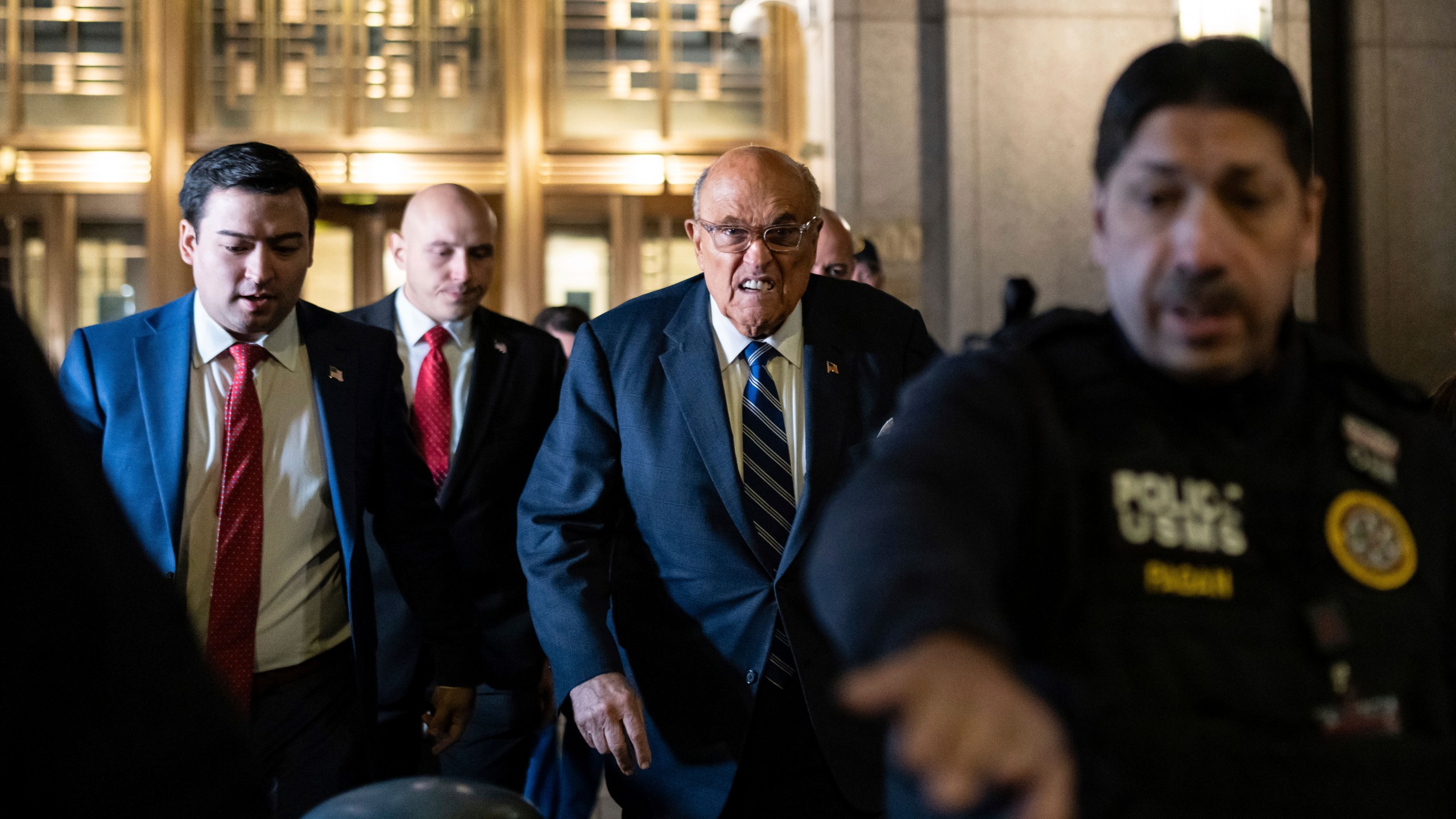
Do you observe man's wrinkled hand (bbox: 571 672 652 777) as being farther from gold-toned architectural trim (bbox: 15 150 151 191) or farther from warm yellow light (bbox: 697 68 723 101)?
gold-toned architectural trim (bbox: 15 150 151 191)

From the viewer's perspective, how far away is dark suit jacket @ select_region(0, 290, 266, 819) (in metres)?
0.97

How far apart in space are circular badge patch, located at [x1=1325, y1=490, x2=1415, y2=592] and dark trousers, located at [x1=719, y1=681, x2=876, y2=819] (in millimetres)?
1565

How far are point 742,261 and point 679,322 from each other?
0.67 feet

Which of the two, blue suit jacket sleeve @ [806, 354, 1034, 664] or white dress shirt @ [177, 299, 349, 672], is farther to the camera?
white dress shirt @ [177, 299, 349, 672]

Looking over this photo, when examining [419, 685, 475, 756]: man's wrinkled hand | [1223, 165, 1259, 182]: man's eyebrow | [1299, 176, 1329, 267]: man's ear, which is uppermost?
[1223, 165, 1259, 182]: man's eyebrow

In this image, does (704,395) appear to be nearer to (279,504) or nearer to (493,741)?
(279,504)

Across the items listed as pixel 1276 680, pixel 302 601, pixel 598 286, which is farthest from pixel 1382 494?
pixel 598 286

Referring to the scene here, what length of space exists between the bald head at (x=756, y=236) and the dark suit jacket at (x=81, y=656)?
6.24 ft

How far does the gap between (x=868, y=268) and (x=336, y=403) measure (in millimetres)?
2782

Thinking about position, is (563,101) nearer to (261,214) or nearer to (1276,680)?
(261,214)

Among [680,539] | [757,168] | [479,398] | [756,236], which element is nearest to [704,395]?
[680,539]

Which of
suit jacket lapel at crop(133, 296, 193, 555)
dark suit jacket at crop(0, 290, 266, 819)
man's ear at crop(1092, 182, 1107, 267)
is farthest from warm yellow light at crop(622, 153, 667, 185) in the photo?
dark suit jacket at crop(0, 290, 266, 819)

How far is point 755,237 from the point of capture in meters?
2.90

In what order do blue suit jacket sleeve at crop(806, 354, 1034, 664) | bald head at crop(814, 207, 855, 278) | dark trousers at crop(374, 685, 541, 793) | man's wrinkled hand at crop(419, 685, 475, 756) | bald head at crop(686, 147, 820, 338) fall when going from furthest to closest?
bald head at crop(814, 207, 855, 278) → dark trousers at crop(374, 685, 541, 793) → man's wrinkled hand at crop(419, 685, 475, 756) → bald head at crop(686, 147, 820, 338) → blue suit jacket sleeve at crop(806, 354, 1034, 664)
